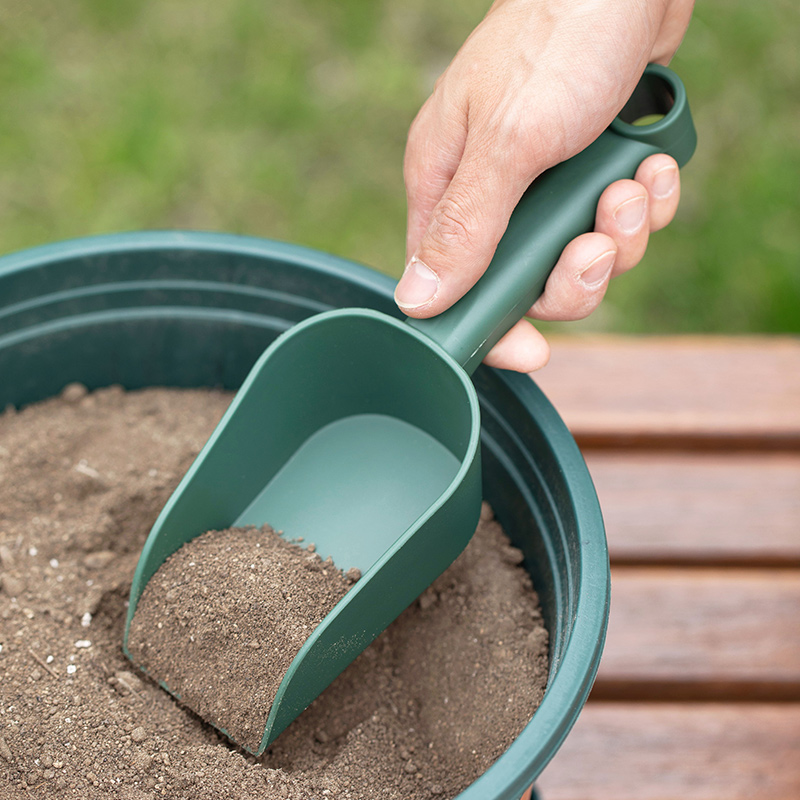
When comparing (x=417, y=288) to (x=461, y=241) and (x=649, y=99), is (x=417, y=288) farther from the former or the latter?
(x=649, y=99)

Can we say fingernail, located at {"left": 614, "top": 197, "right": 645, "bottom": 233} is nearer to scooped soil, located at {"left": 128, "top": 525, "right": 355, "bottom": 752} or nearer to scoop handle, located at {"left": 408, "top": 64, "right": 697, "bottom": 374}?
scoop handle, located at {"left": 408, "top": 64, "right": 697, "bottom": 374}

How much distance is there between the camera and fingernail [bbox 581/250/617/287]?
84 cm

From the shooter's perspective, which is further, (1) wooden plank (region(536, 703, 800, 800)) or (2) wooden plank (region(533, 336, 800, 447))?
(2) wooden plank (region(533, 336, 800, 447))

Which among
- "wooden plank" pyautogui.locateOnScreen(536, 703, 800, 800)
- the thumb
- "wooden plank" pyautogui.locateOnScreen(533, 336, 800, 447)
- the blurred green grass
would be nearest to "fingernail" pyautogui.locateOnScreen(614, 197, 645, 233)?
the thumb

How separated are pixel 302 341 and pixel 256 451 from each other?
132 mm

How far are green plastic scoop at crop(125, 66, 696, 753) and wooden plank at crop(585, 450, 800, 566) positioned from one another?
0.34 metres

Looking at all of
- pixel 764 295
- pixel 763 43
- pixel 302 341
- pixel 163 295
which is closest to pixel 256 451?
pixel 302 341

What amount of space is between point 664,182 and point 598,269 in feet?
0.41

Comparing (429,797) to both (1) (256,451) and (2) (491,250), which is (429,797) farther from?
(2) (491,250)

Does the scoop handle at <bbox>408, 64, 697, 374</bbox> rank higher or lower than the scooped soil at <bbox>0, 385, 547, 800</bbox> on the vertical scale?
higher

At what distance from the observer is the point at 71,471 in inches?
36.7

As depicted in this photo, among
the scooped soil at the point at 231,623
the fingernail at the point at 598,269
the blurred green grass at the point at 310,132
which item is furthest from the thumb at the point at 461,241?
the blurred green grass at the point at 310,132

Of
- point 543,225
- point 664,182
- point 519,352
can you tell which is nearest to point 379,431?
point 519,352

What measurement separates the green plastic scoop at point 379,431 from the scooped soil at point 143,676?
63 mm
